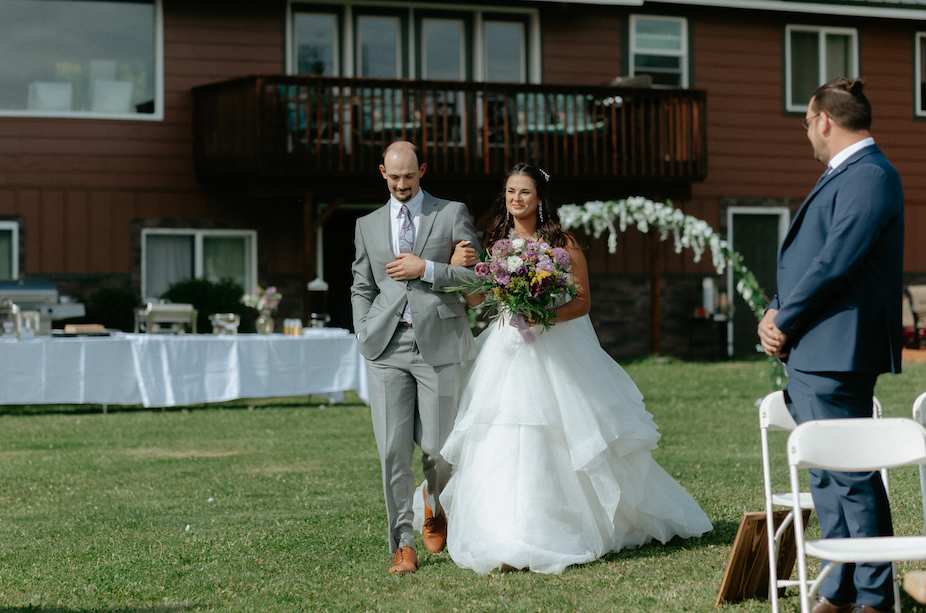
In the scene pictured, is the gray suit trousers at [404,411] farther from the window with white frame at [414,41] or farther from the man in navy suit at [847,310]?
the window with white frame at [414,41]

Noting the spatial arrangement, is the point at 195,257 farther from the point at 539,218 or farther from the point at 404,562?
the point at 404,562

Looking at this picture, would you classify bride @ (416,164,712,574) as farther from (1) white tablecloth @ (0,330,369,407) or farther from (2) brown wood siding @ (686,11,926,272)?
(2) brown wood siding @ (686,11,926,272)

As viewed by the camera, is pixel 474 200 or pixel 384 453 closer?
pixel 384 453

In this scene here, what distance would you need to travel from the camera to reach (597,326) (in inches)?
717

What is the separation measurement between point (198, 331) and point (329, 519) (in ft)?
28.5

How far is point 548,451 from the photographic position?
5.11 m

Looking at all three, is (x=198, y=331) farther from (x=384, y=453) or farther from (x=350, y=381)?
(x=384, y=453)

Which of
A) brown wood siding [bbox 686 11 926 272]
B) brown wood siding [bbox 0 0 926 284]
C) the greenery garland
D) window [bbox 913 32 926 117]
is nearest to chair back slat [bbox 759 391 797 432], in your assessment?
the greenery garland

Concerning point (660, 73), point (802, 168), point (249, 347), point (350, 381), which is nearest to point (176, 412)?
point (249, 347)

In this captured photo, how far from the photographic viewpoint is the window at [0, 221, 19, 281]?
1591cm

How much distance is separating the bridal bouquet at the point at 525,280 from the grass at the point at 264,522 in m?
1.23

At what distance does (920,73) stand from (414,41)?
9708 mm

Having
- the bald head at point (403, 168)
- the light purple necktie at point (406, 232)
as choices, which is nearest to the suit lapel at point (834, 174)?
the bald head at point (403, 168)

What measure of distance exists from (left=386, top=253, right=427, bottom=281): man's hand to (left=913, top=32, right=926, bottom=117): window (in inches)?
689
